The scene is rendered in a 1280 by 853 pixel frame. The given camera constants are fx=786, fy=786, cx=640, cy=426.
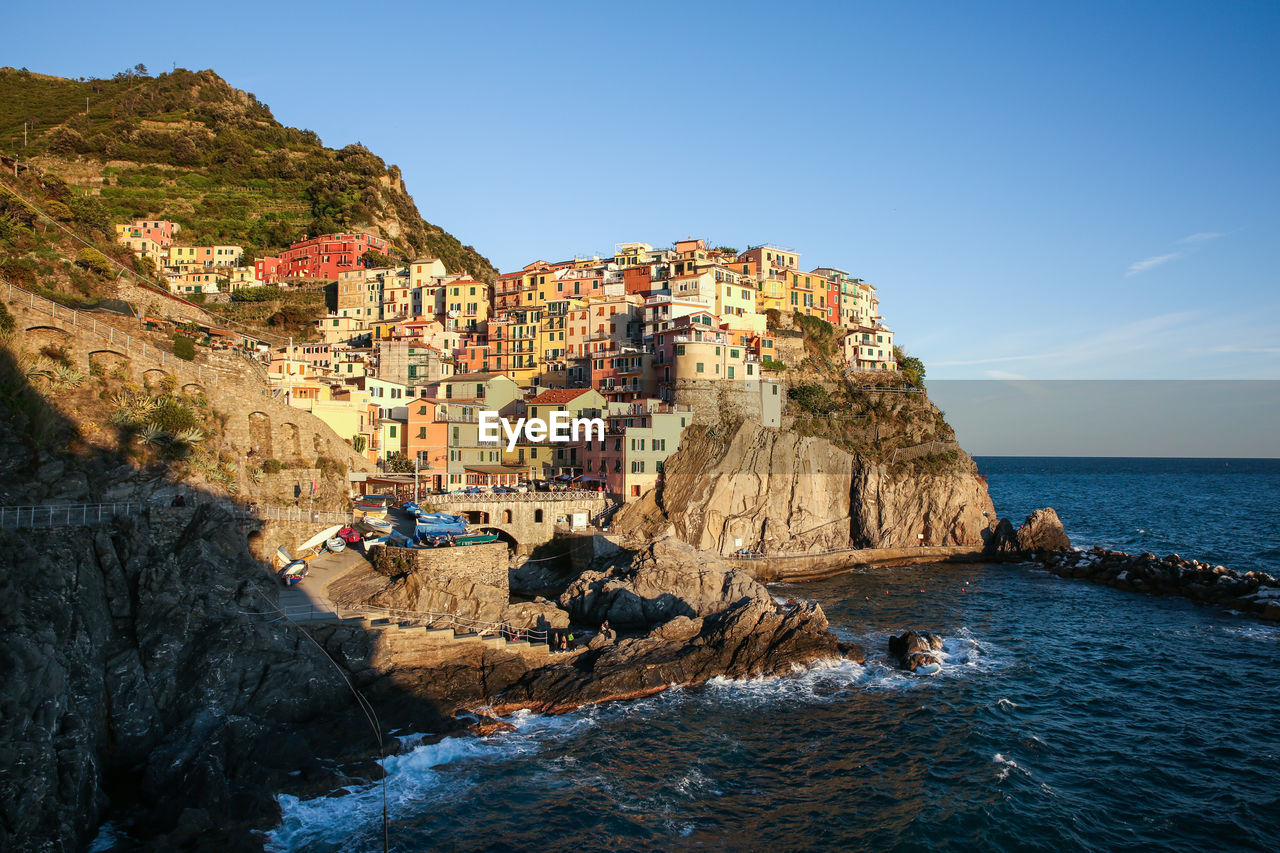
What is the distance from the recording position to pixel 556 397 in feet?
205

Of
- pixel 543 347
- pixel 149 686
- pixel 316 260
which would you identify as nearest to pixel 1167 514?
pixel 543 347

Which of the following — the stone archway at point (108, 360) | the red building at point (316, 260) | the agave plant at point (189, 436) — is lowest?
the agave plant at point (189, 436)

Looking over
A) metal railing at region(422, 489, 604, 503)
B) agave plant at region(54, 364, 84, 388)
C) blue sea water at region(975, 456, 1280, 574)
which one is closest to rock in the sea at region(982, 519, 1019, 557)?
blue sea water at region(975, 456, 1280, 574)

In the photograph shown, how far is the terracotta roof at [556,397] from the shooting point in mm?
61531

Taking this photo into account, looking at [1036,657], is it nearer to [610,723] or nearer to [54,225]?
[610,723]

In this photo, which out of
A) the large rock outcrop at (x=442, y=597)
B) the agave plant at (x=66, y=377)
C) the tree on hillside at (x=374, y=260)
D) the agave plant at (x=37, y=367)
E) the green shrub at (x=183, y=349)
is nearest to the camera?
the agave plant at (x=37, y=367)

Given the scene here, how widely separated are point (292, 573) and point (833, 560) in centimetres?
3611

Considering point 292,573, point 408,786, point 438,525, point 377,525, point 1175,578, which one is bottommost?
point 408,786

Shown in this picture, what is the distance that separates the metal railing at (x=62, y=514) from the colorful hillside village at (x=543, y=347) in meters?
23.0

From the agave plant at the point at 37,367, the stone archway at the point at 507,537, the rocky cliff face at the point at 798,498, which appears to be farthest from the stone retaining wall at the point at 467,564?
the agave plant at the point at 37,367

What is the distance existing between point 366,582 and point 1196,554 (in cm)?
6491

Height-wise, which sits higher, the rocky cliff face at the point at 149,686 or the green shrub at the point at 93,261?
the green shrub at the point at 93,261

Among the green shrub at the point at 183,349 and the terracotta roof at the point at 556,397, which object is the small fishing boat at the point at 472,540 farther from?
the terracotta roof at the point at 556,397

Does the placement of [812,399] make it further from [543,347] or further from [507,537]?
[507,537]
